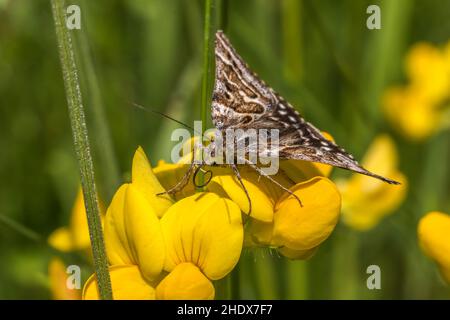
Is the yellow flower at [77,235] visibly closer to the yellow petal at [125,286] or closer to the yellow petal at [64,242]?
the yellow petal at [64,242]

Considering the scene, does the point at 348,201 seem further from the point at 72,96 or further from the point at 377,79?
the point at 72,96

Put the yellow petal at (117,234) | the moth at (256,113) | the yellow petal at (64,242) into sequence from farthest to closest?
1. the yellow petal at (64,242)
2. the moth at (256,113)
3. the yellow petal at (117,234)

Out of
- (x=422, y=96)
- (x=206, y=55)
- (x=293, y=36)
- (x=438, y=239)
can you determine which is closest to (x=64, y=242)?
(x=206, y=55)

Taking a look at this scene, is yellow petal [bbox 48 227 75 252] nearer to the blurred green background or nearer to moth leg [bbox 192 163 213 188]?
moth leg [bbox 192 163 213 188]

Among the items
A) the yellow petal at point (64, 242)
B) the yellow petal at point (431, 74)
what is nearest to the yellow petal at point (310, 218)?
the yellow petal at point (64, 242)

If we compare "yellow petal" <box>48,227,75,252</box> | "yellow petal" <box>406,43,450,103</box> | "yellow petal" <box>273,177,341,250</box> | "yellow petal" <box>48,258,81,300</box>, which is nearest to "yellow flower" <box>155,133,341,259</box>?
"yellow petal" <box>273,177,341,250</box>

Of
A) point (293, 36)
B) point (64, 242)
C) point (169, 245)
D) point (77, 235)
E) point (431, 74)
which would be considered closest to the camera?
point (169, 245)

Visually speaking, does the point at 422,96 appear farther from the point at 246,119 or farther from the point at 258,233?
the point at 258,233
